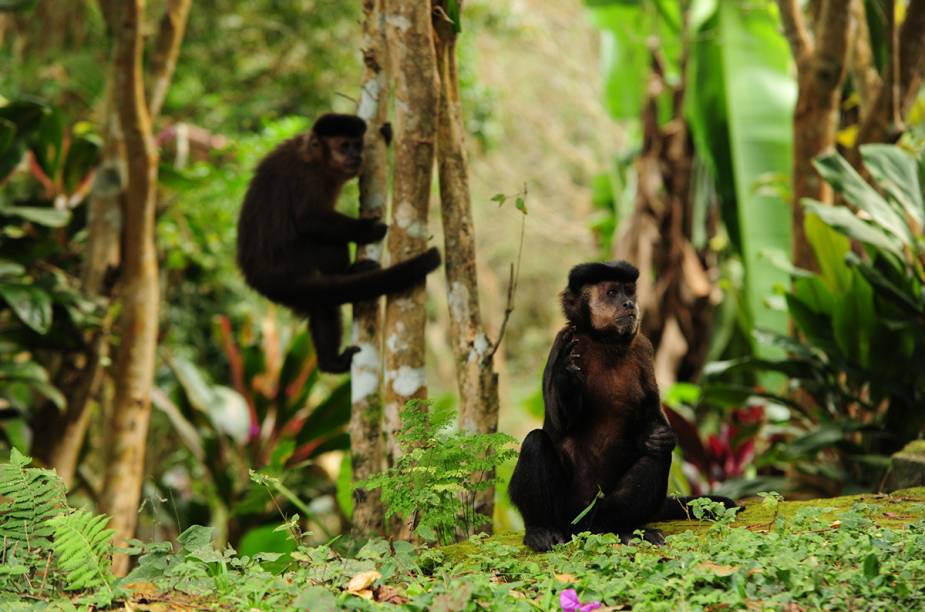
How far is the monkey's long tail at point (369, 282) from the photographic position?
4.88 meters

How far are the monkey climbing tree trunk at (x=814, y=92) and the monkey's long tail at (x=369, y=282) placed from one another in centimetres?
308

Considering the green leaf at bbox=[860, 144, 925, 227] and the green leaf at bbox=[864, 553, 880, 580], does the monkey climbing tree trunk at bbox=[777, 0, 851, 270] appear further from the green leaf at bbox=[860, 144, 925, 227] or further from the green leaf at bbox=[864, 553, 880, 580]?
the green leaf at bbox=[864, 553, 880, 580]

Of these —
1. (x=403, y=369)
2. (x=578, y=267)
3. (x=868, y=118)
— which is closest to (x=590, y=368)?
(x=578, y=267)

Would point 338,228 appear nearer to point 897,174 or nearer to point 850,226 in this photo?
point 850,226

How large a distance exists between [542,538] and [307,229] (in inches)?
108

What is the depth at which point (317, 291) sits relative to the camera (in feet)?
19.3

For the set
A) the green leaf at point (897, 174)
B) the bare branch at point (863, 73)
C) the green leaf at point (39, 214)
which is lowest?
the green leaf at point (39, 214)

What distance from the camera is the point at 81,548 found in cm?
321

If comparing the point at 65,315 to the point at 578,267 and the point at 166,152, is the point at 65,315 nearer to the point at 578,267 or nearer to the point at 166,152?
the point at 166,152

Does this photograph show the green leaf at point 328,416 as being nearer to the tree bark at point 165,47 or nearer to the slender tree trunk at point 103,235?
the slender tree trunk at point 103,235

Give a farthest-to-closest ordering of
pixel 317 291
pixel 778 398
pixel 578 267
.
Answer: pixel 778 398 → pixel 317 291 → pixel 578 267

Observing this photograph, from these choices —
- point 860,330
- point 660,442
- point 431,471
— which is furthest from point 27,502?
point 860,330

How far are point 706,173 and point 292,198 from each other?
18.8ft

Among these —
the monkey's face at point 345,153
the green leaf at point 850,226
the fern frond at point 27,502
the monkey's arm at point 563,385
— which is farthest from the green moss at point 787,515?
the monkey's face at point 345,153
